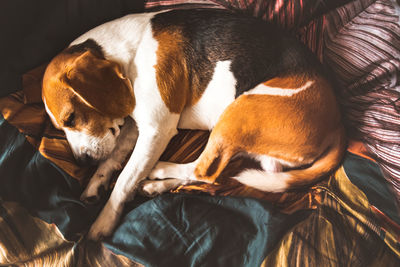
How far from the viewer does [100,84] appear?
1.18m

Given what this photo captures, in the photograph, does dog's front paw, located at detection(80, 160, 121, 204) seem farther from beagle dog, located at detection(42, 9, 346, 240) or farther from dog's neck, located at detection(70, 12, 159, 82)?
dog's neck, located at detection(70, 12, 159, 82)

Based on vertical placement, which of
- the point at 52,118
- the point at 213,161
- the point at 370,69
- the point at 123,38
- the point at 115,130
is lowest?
the point at 213,161

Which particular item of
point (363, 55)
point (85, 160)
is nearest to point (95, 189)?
point (85, 160)

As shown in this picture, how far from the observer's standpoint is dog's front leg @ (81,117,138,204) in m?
1.27

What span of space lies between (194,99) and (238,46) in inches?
12.6

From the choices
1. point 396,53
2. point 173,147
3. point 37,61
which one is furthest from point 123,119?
point 396,53

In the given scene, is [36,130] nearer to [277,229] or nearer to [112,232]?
[112,232]

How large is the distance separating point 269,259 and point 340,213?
348mm

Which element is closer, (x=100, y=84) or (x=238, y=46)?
(x=100, y=84)

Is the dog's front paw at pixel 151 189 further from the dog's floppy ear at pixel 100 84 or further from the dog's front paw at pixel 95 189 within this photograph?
the dog's floppy ear at pixel 100 84

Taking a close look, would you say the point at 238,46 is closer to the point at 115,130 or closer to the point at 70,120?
the point at 115,130

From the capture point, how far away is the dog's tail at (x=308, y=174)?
1.21 meters

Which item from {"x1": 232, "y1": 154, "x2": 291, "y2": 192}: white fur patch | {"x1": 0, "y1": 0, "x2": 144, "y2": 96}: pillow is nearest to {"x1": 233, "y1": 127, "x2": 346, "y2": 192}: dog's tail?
{"x1": 232, "y1": 154, "x2": 291, "y2": 192}: white fur patch

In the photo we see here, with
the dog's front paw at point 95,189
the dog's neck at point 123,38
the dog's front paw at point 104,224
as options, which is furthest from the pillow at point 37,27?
the dog's front paw at point 104,224
